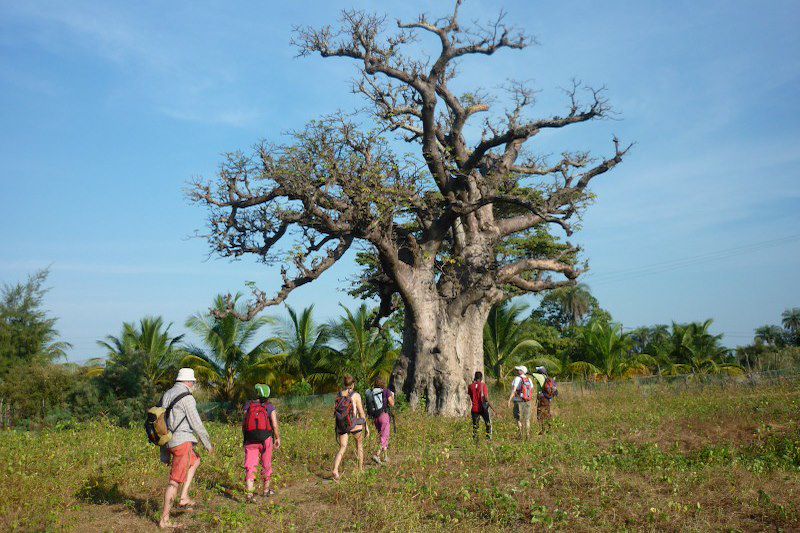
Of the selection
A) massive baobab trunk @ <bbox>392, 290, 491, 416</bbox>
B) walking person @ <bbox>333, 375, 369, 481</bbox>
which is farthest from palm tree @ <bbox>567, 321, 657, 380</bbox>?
walking person @ <bbox>333, 375, 369, 481</bbox>

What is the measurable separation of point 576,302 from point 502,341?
2605 cm

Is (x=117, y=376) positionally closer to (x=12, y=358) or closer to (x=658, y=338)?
(x=12, y=358)

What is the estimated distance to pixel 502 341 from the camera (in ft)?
99.7

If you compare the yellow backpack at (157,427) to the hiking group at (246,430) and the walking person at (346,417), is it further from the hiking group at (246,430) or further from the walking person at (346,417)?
the walking person at (346,417)

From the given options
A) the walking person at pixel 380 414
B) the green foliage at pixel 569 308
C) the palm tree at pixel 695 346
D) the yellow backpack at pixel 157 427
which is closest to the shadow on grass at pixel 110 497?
the yellow backpack at pixel 157 427

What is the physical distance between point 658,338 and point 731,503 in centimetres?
4472

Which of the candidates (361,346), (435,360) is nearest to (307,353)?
(361,346)

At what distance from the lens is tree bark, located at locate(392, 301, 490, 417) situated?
1700cm

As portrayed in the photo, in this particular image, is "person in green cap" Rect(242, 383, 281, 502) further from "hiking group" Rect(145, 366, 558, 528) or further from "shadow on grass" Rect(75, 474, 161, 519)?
"shadow on grass" Rect(75, 474, 161, 519)

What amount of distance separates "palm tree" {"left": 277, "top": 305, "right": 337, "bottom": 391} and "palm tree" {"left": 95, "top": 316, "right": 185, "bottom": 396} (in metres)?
4.19

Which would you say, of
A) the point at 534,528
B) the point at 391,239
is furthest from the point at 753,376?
the point at 534,528

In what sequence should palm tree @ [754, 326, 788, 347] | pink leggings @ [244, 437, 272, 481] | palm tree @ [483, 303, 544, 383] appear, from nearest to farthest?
pink leggings @ [244, 437, 272, 481] < palm tree @ [483, 303, 544, 383] < palm tree @ [754, 326, 788, 347]

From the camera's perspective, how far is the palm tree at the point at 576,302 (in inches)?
2138

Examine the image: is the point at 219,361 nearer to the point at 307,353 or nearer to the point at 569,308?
the point at 307,353
